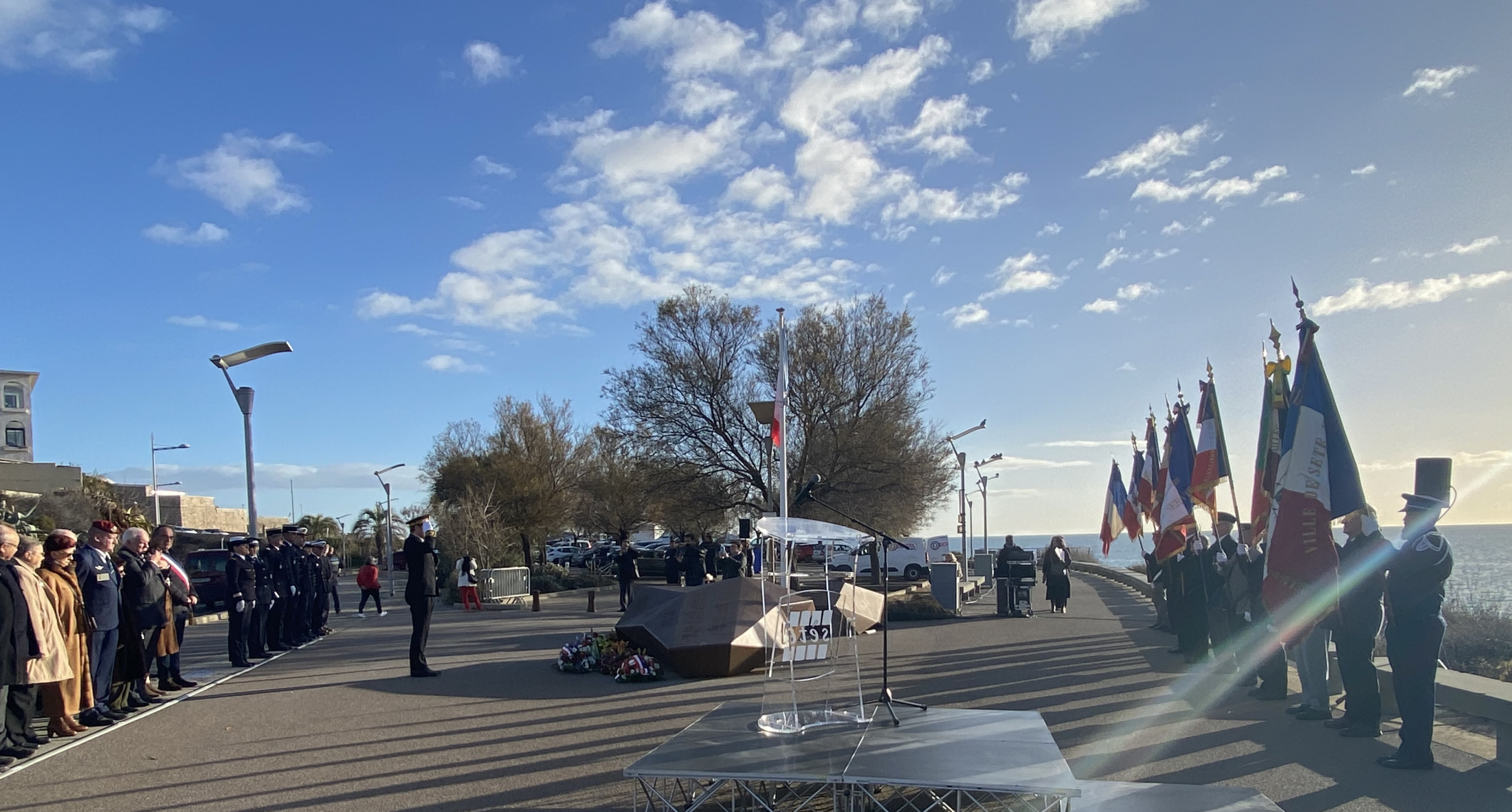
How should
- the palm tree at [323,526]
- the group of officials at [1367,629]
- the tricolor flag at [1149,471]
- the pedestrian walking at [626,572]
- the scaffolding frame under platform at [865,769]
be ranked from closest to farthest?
the scaffolding frame under platform at [865,769], the group of officials at [1367,629], the tricolor flag at [1149,471], the pedestrian walking at [626,572], the palm tree at [323,526]

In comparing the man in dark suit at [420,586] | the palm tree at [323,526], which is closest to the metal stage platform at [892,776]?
the man in dark suit at [420,586]

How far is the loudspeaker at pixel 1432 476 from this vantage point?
8.16 meters

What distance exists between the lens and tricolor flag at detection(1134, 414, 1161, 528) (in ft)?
63.2

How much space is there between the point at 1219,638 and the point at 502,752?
32.4 ft

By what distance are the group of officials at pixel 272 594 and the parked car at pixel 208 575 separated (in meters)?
8.58

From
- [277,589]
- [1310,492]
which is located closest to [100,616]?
[277,589]

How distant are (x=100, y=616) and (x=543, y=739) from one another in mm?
4821

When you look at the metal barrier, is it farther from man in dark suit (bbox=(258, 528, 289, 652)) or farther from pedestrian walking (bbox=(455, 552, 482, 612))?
man in dark suit (bbox=(258, 528, 289, 652))

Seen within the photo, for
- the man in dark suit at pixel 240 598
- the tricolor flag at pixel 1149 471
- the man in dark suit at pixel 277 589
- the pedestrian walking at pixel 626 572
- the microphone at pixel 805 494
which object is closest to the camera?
the man in dark suit at pixel 240 598

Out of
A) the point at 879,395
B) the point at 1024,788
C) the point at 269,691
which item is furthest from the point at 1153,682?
the point at 879,395

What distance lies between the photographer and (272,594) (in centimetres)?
1516

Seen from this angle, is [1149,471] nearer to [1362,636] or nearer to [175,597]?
[1362,636]

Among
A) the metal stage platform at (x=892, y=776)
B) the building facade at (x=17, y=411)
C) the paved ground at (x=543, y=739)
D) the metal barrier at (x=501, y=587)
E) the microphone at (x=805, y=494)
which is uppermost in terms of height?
the building facade at (x=17, y=411)

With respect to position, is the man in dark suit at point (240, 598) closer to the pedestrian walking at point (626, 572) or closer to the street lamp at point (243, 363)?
the street lamp at point (243, 363)
